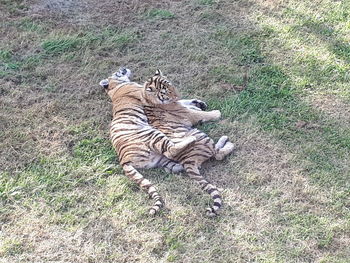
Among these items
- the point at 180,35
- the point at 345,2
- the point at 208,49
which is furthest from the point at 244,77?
the point at 345,2

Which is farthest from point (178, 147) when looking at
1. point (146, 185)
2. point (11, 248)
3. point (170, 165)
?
point (11, 248)

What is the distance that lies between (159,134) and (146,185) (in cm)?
51

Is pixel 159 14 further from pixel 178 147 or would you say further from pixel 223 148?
pixel 178 147

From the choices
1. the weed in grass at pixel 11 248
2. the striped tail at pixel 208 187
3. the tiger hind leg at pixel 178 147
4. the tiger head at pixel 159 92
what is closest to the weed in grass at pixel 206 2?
the tiger head at pixel 159 92

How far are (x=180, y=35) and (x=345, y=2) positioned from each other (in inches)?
90.7

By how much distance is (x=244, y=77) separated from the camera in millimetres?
5809

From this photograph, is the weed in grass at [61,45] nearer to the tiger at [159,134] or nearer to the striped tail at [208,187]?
the tiger at [159,134]

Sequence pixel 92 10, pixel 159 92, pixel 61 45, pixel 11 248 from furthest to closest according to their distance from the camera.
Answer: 1. pixel 92 10
2. pixel 61 45
3. pixel 159 92
4. pixel 11 248

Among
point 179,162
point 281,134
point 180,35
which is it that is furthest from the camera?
point 180,35

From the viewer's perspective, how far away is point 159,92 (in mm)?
5090

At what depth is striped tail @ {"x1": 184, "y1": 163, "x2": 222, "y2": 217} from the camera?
4188mm

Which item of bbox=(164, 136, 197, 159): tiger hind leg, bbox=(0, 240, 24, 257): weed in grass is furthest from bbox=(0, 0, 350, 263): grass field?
bbox=(164, 136, 197, 159): tiger hind leg

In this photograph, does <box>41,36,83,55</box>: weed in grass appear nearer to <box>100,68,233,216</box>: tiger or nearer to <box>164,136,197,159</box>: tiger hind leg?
<box>100,68,233,216</box>: tiger

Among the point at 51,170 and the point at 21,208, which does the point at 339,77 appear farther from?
the point at 21,208
